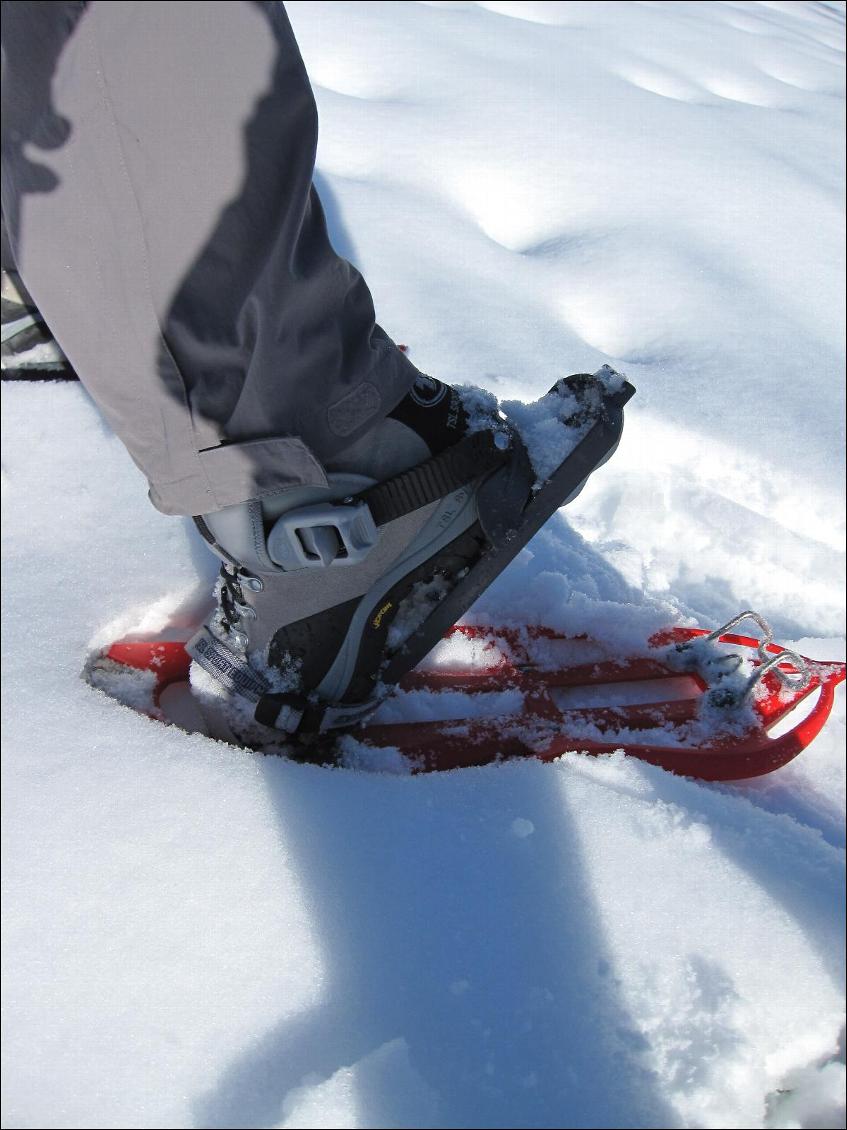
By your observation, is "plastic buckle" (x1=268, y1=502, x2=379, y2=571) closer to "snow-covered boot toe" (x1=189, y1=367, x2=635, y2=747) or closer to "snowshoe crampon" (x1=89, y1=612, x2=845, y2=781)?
"snow-covered boot toe" (x1=189, y1=367, x2=635, y2=747)

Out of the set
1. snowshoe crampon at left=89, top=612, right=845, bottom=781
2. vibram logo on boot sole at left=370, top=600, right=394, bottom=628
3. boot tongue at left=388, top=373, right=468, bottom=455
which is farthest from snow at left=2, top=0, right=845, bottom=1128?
boot tongue at left=388, top=373, right=468, bottom=455

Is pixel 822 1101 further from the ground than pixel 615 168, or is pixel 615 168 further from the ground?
pixel 615 168

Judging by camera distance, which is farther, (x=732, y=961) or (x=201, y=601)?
(x=201, y=601)

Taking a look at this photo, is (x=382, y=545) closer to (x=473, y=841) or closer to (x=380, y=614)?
(x=380, y=614)

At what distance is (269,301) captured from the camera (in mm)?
752

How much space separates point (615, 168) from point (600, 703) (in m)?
2.10

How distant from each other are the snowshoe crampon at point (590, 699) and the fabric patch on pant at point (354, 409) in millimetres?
470

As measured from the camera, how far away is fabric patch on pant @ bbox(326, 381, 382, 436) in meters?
0.88

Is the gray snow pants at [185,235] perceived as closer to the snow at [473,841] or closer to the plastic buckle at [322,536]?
the plastic buckle at [322,536]

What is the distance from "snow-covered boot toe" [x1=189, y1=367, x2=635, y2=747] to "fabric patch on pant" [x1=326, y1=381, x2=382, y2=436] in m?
0.03

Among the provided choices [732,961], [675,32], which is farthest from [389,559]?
[675,32]

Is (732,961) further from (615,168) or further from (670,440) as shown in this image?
(615,168)

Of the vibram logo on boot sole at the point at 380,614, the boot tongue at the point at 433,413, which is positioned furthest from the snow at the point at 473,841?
the boot tongue at the point at 433,413

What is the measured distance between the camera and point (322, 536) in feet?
3.06
